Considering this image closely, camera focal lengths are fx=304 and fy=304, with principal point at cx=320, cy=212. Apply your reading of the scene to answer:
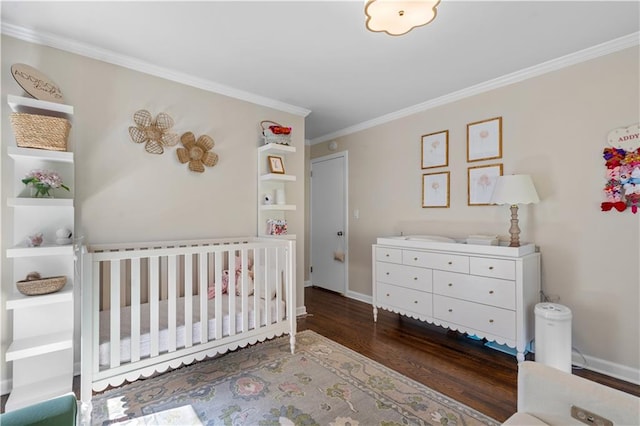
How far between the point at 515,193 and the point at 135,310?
2.62 metres

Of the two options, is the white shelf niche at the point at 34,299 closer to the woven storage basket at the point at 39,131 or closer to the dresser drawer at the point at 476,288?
the woven storage basket at the point at 39,131

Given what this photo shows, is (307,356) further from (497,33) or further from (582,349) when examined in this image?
(497,33)

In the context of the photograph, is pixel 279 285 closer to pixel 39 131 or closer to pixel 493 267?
pixel 493 267

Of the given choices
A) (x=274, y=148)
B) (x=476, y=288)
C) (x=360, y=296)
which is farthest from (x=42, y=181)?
(x=360, y=296)

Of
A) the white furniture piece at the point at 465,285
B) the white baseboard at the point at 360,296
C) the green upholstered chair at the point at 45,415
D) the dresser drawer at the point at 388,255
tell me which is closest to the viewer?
the green upholstered chair at the point at 45,415

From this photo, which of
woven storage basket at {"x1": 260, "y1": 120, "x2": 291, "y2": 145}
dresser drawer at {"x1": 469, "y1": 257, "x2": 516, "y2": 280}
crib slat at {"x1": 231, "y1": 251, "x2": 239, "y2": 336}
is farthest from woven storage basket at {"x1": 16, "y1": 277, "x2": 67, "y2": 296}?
dresser drawer at {"x1": 469, "y1": 257, "x2": 516, "y2": 280}

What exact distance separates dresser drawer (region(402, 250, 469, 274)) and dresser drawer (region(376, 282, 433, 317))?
263 millimetres

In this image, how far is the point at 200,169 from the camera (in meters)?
2.64

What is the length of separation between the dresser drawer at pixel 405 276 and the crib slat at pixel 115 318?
2.20 metres

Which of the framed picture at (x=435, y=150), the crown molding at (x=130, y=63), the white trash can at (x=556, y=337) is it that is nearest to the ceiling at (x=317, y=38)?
the crown molding at (x=130, y=63)

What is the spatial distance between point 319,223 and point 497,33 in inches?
120

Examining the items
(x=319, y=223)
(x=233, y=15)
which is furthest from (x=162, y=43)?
(x=319, y=223)

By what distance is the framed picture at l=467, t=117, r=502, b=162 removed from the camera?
2.64m

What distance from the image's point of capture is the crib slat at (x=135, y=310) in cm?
169
